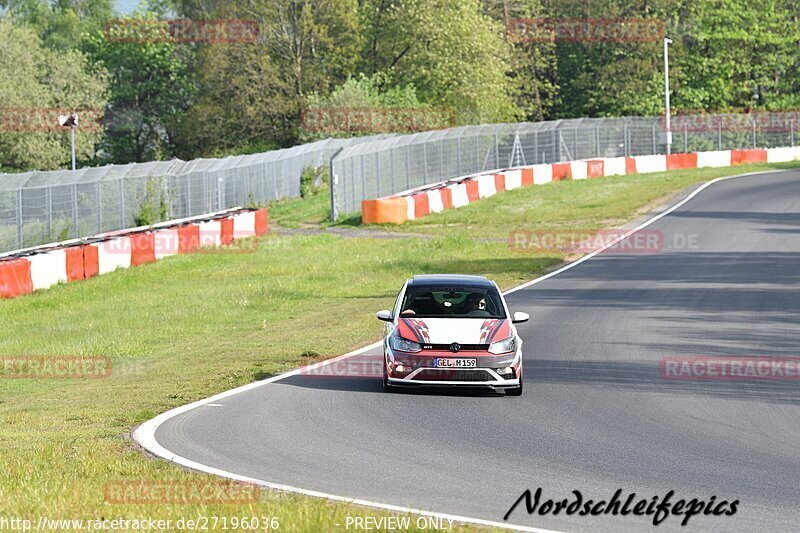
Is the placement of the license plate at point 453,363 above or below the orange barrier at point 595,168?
below

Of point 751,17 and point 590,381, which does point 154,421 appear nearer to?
point 590,381

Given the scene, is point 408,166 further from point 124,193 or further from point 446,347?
point 446,347

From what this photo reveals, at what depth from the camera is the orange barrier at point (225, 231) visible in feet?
122

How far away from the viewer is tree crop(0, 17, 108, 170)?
69500 millimetres

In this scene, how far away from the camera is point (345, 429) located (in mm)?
12383

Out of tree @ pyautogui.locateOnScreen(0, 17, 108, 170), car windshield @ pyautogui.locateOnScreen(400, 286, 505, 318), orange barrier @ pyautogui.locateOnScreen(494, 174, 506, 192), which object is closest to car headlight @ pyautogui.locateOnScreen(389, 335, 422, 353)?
car windshield @ pyautogui.locateOnScreen(400, 286, 505, 318)

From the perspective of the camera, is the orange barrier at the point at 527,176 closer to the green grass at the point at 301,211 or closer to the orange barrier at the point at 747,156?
the green grass at the point at 301,211

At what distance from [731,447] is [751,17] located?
78.5m

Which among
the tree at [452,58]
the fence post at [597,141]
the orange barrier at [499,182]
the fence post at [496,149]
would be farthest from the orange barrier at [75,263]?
the tree at [452,58]

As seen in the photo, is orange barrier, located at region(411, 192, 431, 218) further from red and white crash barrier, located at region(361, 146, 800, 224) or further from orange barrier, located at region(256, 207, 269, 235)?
orange barrier, located at region(256, 207, 269, 235)

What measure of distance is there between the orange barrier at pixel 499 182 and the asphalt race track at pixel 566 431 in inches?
1095

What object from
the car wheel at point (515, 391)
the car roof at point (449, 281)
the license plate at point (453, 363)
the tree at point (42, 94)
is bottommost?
the car wheel at point (515, 391)

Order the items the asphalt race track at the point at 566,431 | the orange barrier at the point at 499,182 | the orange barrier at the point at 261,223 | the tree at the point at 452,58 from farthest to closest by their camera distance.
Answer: the tree at the point at 452,58
the orange barrier at the point at 499,182
the orange barrier at the point at 261,223
the asphalt race track at the point at 566,431

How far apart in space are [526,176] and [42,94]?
3582cm
